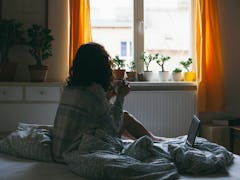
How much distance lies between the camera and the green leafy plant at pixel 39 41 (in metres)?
3.30

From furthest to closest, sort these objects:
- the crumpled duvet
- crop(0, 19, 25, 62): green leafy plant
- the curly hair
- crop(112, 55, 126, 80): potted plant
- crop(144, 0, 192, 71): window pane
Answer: crop(144, 0, 192, 71): window pane
crop(112, 55, 126, 80): potted plant
crop(0, 19, 25, 62): green leafy plant
the curly hair
the crumpled duvet

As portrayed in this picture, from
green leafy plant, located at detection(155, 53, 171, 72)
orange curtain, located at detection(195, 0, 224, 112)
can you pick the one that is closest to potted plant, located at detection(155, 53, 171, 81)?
green leafy plant, located at detection(155, 53, 171, 72)

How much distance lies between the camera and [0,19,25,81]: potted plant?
3244mm

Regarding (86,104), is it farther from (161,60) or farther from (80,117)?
(161,60)

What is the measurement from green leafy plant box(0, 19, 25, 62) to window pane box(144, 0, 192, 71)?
4.42 feet

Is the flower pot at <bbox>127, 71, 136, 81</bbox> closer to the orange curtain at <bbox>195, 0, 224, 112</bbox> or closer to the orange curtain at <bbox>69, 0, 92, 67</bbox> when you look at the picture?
the orange curtain at <bbox>69, 0, 92, 67</bbox>

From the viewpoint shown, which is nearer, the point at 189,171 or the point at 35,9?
the point at 189,171

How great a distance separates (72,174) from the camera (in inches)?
58.8

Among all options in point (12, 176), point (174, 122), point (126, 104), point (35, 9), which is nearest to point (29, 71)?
point (35, 9)

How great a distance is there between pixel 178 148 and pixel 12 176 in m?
0.71

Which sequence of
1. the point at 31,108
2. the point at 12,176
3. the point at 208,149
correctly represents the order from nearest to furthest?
the point at 12,176 → the point at 208,149 → the point at 31,108

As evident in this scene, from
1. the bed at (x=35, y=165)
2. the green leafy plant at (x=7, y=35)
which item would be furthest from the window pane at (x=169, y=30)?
the bed at (x=35, y=165)

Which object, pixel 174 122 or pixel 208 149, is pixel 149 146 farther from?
pixel 174 122

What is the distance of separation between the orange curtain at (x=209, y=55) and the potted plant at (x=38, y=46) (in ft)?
4.92
